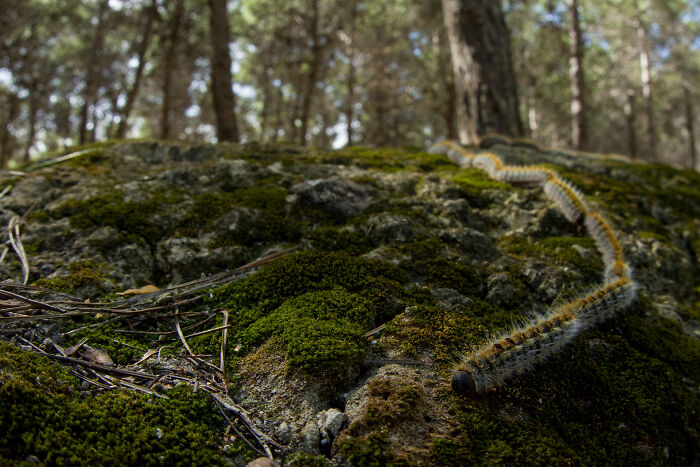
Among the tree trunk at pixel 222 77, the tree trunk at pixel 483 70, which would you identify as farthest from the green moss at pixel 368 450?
the tree trunk at pixel 222 77

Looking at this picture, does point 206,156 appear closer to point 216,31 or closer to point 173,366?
point 173,366

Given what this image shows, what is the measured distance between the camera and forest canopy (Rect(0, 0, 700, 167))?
1490cm

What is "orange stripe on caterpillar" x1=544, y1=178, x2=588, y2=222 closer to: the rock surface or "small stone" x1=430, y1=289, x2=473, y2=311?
the rock surface

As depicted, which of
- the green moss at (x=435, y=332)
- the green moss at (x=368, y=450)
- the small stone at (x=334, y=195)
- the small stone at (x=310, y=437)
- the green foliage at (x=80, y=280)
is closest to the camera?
the green moss at (x=368, y=450)

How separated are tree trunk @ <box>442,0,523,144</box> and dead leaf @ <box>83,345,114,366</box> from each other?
6059 mm

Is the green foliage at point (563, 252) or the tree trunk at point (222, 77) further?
the tree trunk at point (222, 77)

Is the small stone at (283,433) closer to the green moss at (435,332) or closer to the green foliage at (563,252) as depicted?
the green moss at (435,332)

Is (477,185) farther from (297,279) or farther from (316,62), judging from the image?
(316,62)

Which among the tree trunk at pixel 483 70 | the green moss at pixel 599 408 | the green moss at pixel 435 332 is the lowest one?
the green moss at pixel 599 408

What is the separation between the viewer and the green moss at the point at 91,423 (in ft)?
5.04

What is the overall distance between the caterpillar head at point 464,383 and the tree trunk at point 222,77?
702cm

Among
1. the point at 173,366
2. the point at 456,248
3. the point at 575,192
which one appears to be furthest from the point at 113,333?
the point at 575,192

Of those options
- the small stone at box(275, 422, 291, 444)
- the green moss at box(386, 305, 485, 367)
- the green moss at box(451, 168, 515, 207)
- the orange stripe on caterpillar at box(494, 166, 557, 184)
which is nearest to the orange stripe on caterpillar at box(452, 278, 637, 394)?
the green moss at box(386, 305, 485, 367)

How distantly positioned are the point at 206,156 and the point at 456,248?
2.79m
